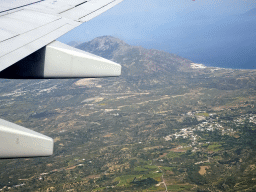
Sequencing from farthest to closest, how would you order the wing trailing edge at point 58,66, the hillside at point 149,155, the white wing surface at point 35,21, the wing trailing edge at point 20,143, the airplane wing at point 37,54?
1. the hillside at point 149,155
2. the wing trailing edge at point 58,66
3. the white wing surface at point 35,21
4. the airplane wing at point 37,54
5. the wing trailing edge at point 20,143

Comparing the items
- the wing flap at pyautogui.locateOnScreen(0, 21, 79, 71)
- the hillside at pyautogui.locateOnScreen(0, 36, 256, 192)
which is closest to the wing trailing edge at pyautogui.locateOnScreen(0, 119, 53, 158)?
the wing flap at pyautogui.locateOnScreen(0, 21, 79, 71)

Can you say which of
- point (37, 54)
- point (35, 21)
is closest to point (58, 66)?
point (37, 54)

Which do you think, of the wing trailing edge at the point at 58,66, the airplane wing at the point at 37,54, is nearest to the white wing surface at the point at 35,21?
the airplane wing at the point at 37,54

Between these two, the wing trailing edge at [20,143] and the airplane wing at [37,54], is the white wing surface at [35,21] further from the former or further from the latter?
the wing trailing edge at [20,143]

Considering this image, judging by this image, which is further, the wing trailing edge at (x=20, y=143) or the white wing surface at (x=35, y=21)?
the white wing surface at (x=35, y=21)

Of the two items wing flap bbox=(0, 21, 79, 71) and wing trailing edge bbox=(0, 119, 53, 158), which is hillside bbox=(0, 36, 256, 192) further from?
wing trailing edge bbox=(0, 119, 53, 158)

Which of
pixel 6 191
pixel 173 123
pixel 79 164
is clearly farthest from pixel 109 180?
pixel 173 123

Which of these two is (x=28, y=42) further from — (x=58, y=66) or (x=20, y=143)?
(x=20, y=143)

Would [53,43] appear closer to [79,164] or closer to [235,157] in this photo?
[79,164]
